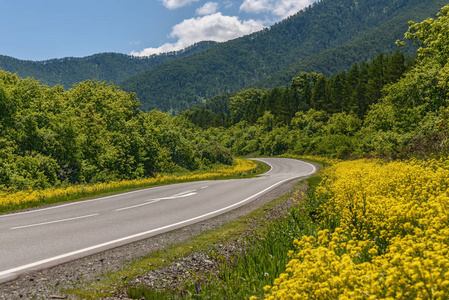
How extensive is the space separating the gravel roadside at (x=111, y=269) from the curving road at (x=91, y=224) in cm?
35

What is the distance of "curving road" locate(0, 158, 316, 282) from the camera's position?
231 inches

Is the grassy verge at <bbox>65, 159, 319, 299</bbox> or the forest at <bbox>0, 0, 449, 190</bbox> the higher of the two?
the forest at <bbox>0, 0, 449, 190</bbox>

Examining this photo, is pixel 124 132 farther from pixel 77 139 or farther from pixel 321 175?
pixel 321 175

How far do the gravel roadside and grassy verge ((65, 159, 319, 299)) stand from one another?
0.17 m

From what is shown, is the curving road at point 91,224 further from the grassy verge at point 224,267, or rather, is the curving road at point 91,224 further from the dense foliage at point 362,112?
the dense foliage at point 362,112

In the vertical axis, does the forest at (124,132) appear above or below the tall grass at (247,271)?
above

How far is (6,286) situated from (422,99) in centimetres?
2347

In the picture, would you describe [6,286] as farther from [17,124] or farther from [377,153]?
[377,153]

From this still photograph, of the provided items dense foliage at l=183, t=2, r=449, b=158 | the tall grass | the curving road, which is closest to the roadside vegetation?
the tall grass

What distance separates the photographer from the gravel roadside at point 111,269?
4332mm

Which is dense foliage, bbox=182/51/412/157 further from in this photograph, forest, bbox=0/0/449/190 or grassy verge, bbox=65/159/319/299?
grassy verge, bbox=65/159/319/299

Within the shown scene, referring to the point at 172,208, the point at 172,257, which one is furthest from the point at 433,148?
the point at 172,257

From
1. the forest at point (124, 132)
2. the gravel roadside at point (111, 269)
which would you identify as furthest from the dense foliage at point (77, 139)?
the gravel roadside at point (111, 269)

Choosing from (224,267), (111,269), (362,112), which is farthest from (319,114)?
(111,269)
